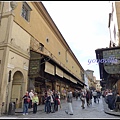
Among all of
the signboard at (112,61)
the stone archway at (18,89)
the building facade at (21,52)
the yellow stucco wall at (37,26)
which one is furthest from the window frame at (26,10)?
the signboard at (112,61)

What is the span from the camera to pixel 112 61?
11352 mm

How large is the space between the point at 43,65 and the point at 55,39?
915 centimetres

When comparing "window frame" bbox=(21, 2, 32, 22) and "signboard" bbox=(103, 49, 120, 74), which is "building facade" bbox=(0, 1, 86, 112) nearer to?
"window frame" bbox=(21, 2, 32, 22)

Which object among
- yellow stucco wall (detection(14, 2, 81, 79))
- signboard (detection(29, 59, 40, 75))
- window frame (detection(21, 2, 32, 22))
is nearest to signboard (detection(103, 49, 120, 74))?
signboard (detection(29, 59, 40, 75))

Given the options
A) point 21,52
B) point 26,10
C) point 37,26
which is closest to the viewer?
point 21,52

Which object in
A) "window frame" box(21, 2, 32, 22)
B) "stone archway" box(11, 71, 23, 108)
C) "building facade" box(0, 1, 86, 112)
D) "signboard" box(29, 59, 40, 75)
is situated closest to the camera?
"building facade" box(0, 1, 86, 112)

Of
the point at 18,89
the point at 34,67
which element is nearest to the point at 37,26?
the point at 34,67

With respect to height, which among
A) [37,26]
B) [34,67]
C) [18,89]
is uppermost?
[37,26]

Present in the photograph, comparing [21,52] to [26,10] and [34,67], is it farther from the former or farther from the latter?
[26,10]

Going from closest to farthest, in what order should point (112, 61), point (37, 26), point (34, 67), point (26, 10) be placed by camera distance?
point (112, 61) → point (34, 67) → point (26, 10) → point (37, 26)

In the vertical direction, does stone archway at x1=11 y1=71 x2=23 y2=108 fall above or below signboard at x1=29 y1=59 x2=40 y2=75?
below

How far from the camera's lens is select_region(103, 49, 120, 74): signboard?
1134cm

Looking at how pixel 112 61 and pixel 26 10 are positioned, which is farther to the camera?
pixel 26 10

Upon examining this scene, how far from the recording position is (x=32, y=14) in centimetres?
1570
